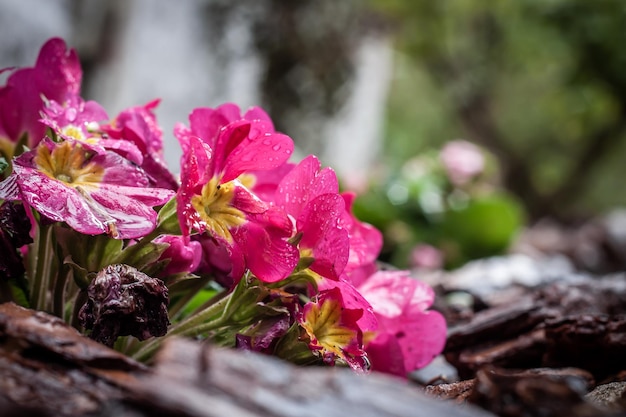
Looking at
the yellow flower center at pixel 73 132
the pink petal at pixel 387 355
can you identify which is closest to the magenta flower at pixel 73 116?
the yellow flower center at pixel 73 132

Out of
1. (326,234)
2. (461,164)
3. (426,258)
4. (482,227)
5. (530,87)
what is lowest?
(326,234)

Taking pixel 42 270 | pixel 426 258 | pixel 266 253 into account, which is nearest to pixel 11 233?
pixel 42 270

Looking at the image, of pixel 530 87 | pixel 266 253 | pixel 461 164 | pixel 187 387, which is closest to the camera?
pixel 187 387

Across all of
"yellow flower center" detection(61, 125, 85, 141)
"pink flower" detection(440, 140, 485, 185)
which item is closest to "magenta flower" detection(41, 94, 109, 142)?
"yellow flower center" detection(61, 125, 85, 141)

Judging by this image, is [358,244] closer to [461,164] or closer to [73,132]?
[73,132]

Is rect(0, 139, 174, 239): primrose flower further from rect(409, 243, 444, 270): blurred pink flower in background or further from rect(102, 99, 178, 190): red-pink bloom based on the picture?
rect(409, 243, 444, 270): blurred pink flower in background

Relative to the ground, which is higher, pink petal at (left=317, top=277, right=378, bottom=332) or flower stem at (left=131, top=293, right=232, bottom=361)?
pink petal at (left=317, top=277, right=378, bottom=332)
